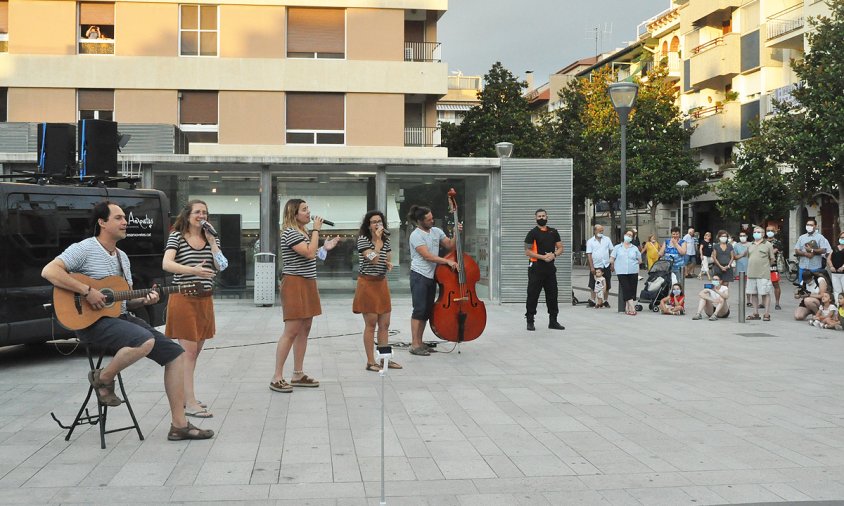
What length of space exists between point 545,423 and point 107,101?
26039mm

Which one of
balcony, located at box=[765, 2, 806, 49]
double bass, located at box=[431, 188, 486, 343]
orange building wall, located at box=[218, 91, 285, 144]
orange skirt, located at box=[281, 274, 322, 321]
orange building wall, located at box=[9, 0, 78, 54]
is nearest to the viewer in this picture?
orange skirt, located at box=[281, 274, 322, 321]

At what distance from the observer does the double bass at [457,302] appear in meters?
10.5

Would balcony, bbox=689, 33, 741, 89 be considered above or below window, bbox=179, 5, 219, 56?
above

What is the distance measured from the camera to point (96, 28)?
29172 mm

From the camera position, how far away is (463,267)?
10.5 m

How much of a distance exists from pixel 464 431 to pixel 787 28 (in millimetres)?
35432

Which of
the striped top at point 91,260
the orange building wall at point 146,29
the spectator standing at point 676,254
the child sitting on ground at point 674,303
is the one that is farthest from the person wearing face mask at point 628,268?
the orange building wall at point 146,29

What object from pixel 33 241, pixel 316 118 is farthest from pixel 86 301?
pixel 316 118

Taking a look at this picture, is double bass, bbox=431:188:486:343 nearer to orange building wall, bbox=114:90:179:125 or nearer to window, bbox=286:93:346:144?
window, bbox=286:93:346:144

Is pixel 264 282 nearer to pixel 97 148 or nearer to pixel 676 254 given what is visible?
pixel 97 148

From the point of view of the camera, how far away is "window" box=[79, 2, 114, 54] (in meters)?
28.9

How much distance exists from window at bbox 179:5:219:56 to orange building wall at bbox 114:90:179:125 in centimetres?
161

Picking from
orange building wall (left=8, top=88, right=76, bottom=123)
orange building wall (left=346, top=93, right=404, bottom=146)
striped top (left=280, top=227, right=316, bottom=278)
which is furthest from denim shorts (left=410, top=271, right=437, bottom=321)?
orange building wall (left=8, top=88, right=76, bottom=123)

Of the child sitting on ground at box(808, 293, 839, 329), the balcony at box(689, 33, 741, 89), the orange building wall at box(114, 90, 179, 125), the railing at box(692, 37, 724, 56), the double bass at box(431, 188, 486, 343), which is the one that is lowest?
the child sitting on ground at box(808, 293, 839, 329)
